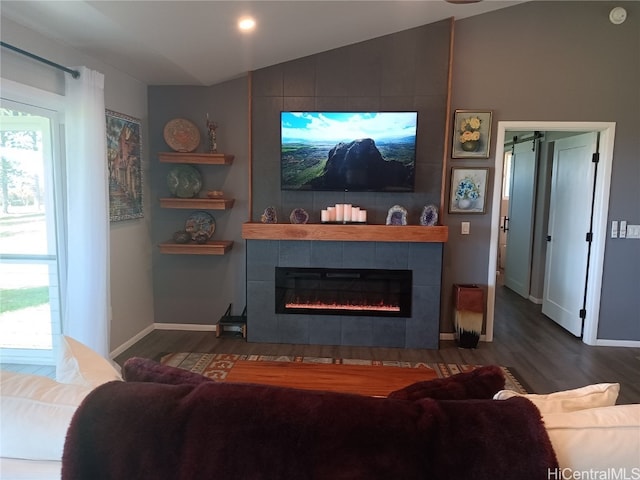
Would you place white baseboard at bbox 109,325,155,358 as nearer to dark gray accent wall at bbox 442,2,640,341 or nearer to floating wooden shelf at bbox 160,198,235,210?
floating wooden shelf at bbox 160,198,235,210

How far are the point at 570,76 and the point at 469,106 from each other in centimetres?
95

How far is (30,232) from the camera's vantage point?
2955 millimetres

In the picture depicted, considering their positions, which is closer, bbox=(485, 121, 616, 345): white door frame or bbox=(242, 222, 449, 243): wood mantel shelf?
bbox=(242, 222, 449, 243): wood mantel shelf

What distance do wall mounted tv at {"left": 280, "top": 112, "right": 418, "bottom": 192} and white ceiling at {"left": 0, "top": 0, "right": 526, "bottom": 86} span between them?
662 mm

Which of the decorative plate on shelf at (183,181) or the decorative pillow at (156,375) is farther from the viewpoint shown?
the decorative plate on shelf at (183,181)

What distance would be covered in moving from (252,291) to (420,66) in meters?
2.65

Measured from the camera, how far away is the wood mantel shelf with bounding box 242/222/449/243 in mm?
3650

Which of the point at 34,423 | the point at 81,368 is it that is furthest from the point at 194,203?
the point at 34,423

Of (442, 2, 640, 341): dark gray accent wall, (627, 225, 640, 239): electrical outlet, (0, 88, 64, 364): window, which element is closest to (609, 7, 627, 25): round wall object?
(442, 2, 640, 341): dark gray accent wall

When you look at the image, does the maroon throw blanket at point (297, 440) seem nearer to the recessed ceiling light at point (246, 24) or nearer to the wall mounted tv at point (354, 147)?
the recessed ceiling light at point (246, 24)

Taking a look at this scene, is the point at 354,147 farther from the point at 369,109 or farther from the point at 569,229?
the point at 569,229

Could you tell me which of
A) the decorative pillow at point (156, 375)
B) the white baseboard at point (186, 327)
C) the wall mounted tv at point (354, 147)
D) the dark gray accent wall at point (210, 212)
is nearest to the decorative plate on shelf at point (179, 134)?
the dark gray accent wall at point (210, 212)

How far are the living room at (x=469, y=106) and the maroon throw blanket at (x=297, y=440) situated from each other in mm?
2946

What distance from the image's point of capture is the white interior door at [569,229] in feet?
13.4
